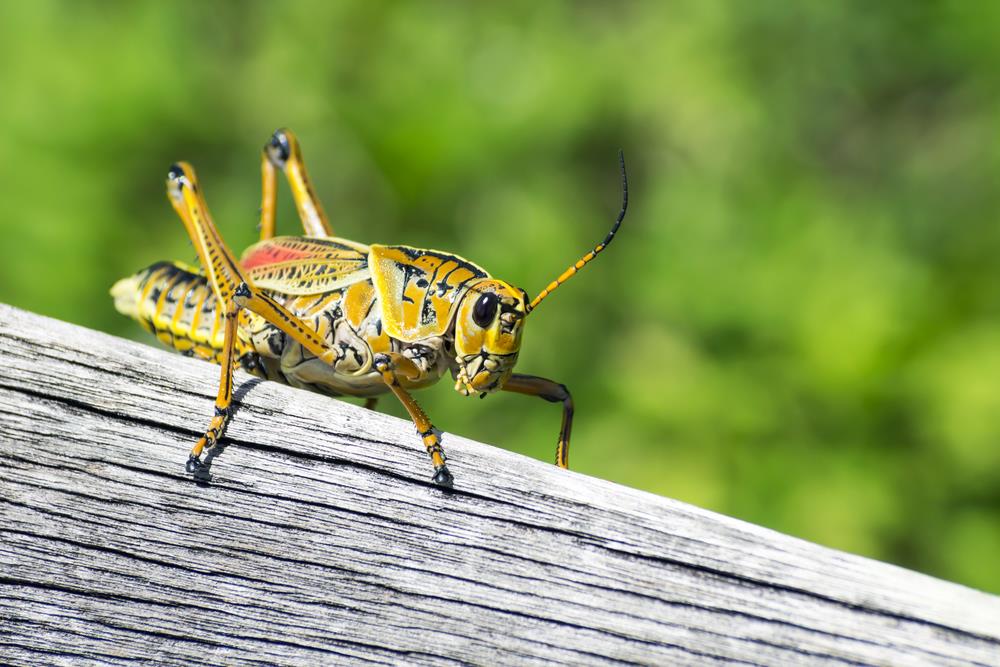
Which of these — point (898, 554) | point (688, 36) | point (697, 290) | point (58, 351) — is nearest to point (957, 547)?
point (898, 554)

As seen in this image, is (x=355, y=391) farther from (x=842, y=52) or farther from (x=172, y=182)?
(x=842, y=52)

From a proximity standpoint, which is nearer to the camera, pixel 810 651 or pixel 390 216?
pixel 810 651

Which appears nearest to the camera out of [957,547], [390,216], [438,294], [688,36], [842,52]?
[438,294]

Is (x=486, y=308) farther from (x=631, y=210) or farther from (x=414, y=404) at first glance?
(x=631, y=210)

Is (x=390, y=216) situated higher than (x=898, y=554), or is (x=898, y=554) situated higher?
(x=390, y=216)

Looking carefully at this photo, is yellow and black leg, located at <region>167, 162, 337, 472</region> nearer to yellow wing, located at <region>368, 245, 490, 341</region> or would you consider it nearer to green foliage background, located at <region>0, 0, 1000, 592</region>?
yellow wing, located at <region>368, 245, 490, 341</region>

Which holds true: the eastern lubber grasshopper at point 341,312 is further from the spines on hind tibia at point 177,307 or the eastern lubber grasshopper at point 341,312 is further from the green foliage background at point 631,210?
the green foliage background at point 631,210

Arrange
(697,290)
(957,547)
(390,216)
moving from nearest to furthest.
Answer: (957,547)
(697,290)
(390,216)
